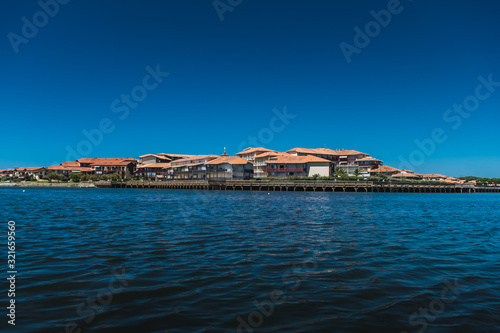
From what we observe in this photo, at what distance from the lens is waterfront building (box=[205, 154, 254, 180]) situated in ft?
342

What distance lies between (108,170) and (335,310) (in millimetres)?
155942

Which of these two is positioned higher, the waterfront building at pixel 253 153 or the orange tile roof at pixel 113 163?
the waterfront building at pixel 253 153

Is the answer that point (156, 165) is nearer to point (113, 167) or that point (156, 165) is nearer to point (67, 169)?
point (113, 167)

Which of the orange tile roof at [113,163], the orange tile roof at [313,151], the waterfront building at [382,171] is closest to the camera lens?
the orange tile roof at [313,151]

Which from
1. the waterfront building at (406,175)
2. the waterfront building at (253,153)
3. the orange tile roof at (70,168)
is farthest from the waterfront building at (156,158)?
the waterfront building at (406,175)

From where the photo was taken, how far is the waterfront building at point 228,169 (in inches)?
4109

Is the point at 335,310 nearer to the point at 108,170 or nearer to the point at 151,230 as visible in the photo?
the point at 151,230

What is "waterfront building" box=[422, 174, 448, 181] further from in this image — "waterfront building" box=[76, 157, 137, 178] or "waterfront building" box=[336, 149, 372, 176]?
"waterfront building" box=[76, 157, 137, 178]

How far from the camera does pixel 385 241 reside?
1555cm

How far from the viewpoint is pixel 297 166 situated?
10519cm

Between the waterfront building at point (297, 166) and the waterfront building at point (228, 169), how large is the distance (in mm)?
8796

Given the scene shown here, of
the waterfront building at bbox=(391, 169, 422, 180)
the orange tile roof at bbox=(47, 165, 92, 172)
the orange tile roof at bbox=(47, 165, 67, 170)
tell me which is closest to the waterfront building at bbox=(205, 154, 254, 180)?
the waterfront building at bbox=(391, 169, 422, 180)

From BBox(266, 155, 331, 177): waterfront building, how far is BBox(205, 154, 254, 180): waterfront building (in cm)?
880

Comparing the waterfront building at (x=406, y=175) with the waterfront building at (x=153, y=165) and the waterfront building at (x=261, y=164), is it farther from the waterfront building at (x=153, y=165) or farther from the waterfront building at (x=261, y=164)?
the waterfront building at (x=153, y=165)
